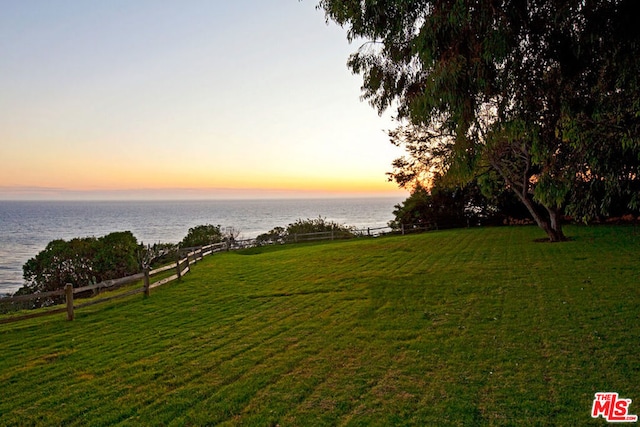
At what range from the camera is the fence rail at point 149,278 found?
9914 mm

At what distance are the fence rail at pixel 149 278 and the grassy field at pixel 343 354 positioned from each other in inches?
14.0

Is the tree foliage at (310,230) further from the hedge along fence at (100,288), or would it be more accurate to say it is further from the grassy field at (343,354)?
the grassy field at (343,354)

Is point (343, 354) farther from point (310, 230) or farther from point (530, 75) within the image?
point (310, 230)

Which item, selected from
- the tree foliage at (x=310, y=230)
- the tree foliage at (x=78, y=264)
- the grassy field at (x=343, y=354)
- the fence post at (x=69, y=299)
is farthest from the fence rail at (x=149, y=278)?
the tree foliage at (x=78, y=264)

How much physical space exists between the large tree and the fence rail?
362 inches

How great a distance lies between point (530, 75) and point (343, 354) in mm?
5221

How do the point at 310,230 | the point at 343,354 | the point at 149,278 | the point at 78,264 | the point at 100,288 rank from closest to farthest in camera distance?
1. the point at 343,354
2. the point at 100,288
3. the point at 149,278
4. the point at 78,264
5. the point at 310,230

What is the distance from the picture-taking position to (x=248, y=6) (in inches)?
605

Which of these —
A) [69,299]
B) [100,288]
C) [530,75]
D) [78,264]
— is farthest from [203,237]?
[530,75]

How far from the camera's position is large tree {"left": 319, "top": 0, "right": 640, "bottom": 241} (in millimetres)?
5363

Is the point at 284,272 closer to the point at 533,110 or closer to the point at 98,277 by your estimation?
the point at 533,110

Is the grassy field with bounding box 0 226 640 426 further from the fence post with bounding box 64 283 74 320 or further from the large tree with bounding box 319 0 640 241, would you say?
the large tree with bounding box 319 0 640 241

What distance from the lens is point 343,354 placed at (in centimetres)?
677

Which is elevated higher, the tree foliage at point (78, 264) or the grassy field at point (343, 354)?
the grassy field at point (343, 354)
